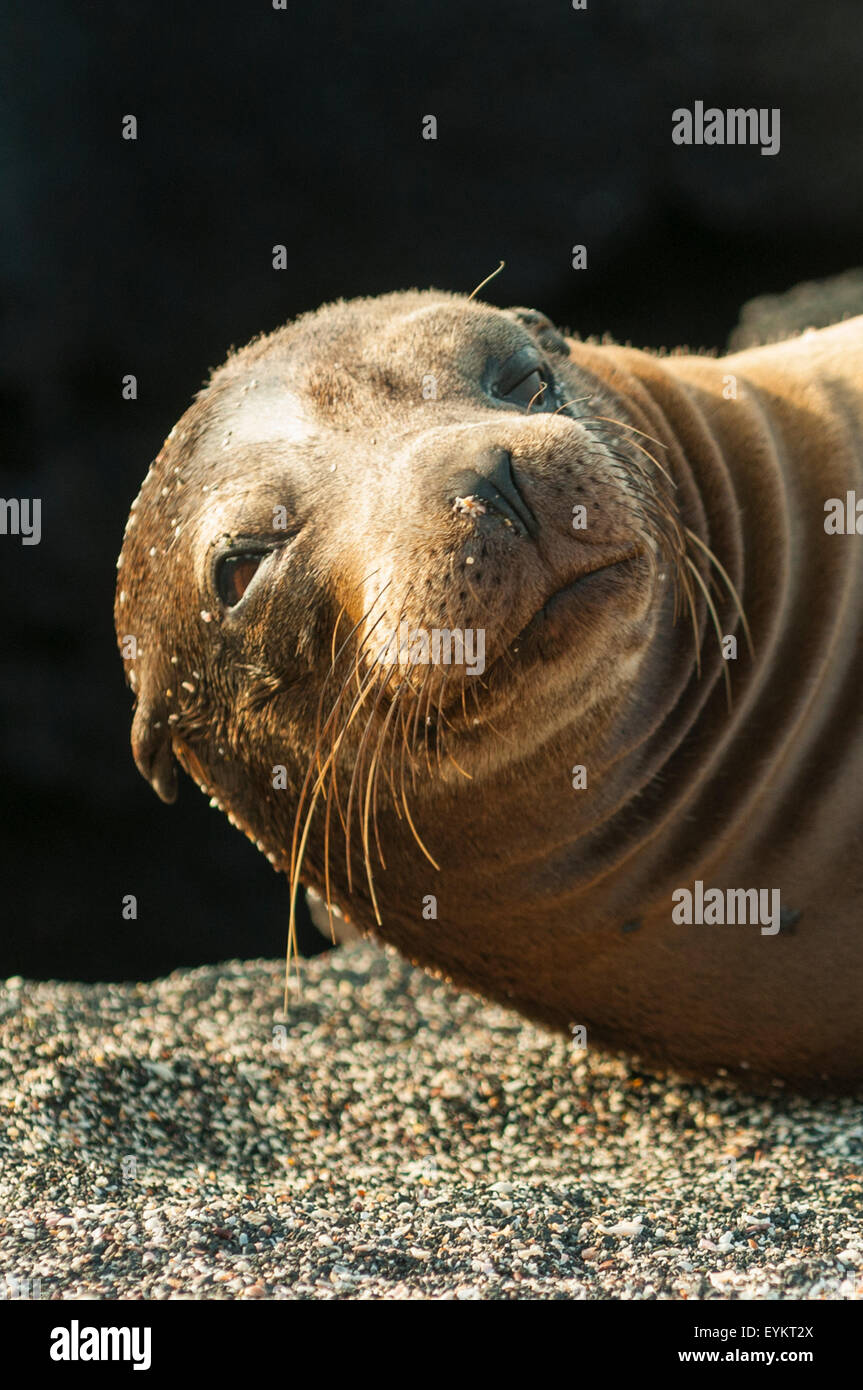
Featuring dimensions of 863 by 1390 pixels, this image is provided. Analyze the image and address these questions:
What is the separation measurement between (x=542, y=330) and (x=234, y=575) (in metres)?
1.11

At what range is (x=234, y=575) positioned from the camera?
3.08 meters

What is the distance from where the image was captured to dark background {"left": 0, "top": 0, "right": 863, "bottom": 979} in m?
5.25

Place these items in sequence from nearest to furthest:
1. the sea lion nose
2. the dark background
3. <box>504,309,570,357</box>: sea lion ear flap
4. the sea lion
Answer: the sea lion nose → the sea lion → <box>504,309,570,357</box>: sea lion ear flap → the dark background

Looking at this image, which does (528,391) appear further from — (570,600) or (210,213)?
(210,213)

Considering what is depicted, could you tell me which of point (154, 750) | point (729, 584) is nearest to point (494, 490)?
point (729, 584)

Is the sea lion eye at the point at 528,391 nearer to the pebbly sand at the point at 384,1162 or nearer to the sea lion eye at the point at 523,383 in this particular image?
the sea lion eye at the point at 523,383

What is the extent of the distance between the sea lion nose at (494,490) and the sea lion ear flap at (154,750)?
1.29 meters

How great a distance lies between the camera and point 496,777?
10.1 ft

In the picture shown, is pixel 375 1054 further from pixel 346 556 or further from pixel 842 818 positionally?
pixel 346 556

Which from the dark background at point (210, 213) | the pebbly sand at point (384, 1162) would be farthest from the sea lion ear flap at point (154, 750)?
the dark background at point (210, 213)

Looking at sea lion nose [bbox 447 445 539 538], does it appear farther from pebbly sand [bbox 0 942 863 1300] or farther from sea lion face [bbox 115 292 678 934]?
pebbly sand [bbox 0 942 863 1300]

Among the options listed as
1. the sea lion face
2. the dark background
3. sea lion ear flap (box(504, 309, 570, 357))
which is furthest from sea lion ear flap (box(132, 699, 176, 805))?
the dark background

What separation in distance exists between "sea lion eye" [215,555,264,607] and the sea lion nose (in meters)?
0.63
